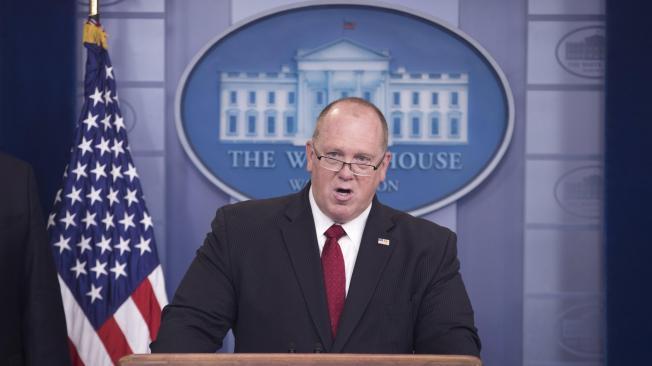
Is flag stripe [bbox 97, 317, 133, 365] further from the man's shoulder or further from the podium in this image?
the podium

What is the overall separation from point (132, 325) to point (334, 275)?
4.93 ft

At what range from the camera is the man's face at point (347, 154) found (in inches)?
83.8

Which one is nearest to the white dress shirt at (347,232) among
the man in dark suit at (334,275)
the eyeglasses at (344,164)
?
the man in dark suit at (334,275)

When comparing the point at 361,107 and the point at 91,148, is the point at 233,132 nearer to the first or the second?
the point at 91,148

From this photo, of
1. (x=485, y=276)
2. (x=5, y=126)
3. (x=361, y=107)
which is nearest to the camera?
(x=361, y=107)

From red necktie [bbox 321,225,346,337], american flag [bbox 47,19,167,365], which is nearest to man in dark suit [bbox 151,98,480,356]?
red necktie [bbox 321,225,346,337]

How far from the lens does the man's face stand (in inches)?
83.8

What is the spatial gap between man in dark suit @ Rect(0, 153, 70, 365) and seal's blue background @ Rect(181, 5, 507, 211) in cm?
111

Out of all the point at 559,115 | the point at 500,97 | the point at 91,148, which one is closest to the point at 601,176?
the point at 559,115

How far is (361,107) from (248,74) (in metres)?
1.54

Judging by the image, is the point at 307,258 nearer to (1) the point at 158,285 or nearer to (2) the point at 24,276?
(2) the point at 24,276

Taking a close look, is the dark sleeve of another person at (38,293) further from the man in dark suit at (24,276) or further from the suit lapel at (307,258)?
the suit lapel at (307,258)

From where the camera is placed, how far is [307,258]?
217cm

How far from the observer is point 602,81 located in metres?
3.55
